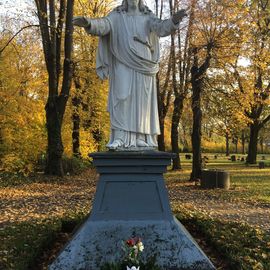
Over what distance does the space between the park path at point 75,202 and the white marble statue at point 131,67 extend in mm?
4287

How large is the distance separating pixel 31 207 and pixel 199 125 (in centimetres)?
871

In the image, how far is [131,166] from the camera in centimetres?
620

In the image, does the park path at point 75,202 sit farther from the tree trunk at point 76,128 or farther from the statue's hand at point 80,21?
the tree trunk at point 76,128

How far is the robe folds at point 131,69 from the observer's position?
21.6ft

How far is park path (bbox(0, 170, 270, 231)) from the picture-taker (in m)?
10.9

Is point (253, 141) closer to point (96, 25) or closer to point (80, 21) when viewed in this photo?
point (96, 25)

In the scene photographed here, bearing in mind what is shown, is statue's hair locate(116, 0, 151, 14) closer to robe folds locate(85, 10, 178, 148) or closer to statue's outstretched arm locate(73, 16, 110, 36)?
robe folds locate(85, 10, 178, 148)

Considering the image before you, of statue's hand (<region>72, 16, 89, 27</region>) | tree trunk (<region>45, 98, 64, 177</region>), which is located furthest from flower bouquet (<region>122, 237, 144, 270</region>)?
tree trunk (<region>45, 98, 64, 177</region>)

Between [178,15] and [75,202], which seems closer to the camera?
[178,15]

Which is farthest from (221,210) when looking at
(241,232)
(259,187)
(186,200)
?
(259,187)

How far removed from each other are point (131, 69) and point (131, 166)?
4.80ft

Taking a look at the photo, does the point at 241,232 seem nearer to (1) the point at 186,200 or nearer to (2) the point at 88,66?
(1) the point at 186,200

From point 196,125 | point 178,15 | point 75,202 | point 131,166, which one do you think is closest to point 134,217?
point 131,166

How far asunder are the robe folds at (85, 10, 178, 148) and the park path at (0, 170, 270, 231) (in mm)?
4297
